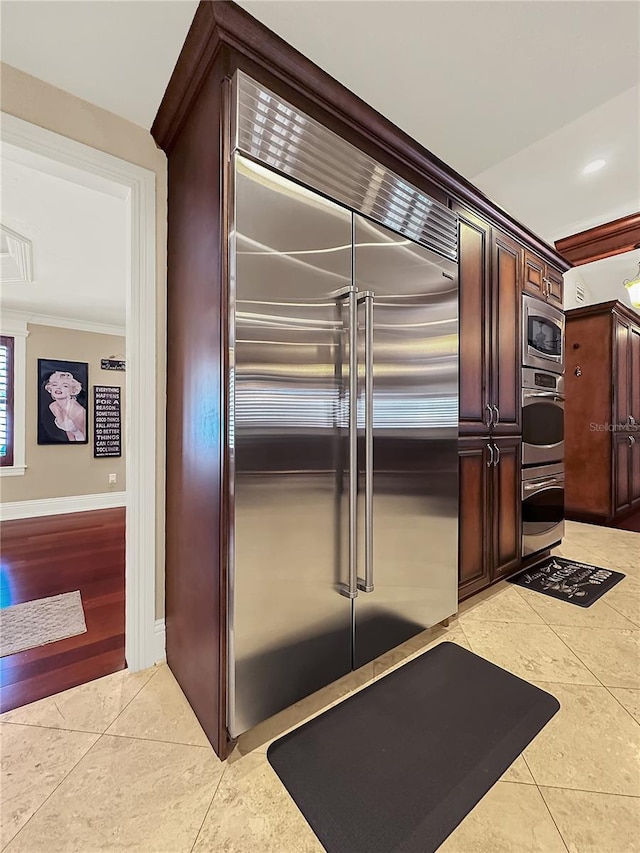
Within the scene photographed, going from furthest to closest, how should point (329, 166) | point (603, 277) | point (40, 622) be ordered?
point (603, 277)
point (40, 622)
point (329, 166)

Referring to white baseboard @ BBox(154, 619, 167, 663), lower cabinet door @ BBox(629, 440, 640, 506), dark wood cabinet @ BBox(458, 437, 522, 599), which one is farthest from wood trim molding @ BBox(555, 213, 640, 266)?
white baseboard @ BBox(154, 619, 167, 663)

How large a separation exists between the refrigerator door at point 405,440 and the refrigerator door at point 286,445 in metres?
0.09

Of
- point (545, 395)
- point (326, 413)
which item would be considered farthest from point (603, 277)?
point (326, 413)

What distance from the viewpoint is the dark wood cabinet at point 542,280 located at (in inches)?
98.5

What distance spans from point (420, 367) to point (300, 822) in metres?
1.58

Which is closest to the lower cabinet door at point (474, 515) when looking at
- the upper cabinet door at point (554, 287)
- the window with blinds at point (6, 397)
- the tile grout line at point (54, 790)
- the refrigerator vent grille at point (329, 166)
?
the refrigerator vent grille at point (329, 166)

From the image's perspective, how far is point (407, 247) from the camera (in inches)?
65.6

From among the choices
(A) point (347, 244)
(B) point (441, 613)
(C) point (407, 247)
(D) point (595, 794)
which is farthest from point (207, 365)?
(D) point (595, 794)

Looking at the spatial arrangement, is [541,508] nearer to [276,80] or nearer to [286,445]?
[286,445]

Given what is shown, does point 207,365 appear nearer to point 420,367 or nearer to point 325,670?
point 420,367

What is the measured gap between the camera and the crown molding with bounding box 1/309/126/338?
443cm

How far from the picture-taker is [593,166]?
7.45 feet

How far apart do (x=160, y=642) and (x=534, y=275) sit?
122 inches

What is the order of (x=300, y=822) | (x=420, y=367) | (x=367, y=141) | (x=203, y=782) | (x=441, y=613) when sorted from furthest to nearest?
Result: (x=441, y=613)
(x=420, y=367)
(x=367, y=141)
(x=203, y=782)
(x=300, y=822)
